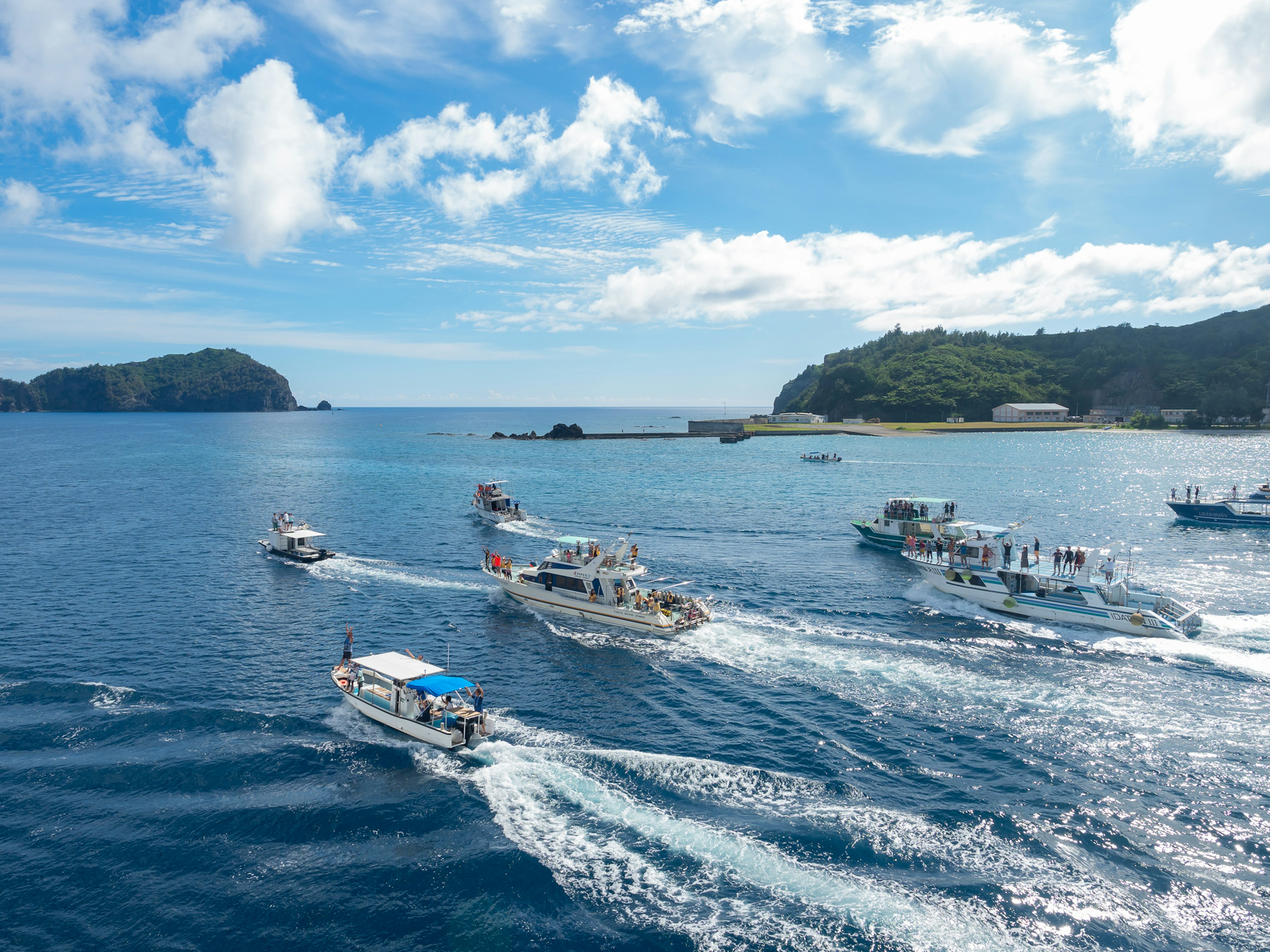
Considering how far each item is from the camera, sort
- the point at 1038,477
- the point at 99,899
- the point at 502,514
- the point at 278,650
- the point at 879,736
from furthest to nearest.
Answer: the point at 1038,477 < the point at 502,514 < the point at 278,650 < the point at 879,736 < the point at 99,899

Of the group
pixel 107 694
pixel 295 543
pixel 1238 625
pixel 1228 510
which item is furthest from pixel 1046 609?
pixel 295 543

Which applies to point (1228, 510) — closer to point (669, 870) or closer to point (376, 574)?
point (669, 870)

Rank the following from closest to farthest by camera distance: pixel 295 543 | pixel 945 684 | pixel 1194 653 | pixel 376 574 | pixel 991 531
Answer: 1. pixel 945 684
2. pixel 1194 653
3. pixel 376 574
4. pixel 991 531
5. pixel 295 543

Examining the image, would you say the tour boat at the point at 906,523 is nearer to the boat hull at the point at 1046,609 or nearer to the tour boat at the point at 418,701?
the boat hull at the point at 1046,609

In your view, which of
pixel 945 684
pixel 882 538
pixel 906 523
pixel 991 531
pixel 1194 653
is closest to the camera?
pixel 945 684

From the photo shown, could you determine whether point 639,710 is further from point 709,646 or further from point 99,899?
point 99,899

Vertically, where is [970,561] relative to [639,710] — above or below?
above

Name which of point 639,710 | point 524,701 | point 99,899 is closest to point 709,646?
point 639,710
